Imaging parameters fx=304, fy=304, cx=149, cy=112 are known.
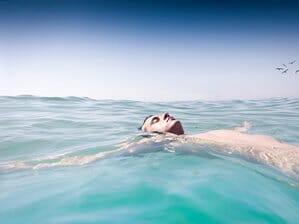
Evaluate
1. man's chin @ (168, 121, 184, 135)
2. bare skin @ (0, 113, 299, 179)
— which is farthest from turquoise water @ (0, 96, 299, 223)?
man's chin @ (168, 121, 184, 135)

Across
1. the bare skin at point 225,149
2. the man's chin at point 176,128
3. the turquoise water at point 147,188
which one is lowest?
the turquoise water at point 147,188

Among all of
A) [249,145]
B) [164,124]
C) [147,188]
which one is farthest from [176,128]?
[147,188]

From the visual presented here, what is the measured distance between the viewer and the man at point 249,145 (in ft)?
14.9

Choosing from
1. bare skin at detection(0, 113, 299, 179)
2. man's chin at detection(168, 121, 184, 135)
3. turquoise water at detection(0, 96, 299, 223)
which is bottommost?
turquoise water at detection(0, 96, 299, 223)

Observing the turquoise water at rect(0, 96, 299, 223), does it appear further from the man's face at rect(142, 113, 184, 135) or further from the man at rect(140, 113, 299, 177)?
the man's face at rect(142, 113, 184, 135)

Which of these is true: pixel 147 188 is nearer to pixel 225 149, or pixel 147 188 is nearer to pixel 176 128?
pixel 225 149

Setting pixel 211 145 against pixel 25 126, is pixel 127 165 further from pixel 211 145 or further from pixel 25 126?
pixel 25 126

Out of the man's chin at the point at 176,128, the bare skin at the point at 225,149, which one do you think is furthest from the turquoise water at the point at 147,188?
the man's chin at the point at 176,128

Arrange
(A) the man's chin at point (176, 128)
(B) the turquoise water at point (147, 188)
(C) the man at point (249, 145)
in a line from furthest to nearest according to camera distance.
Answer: (A) the man's chin at point (176, 128) < (C) the man at point (249, 145) < (B) the turquoise water at point (147, 188)

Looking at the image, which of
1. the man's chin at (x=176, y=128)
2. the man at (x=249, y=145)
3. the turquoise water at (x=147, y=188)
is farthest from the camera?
the man's chin at (x=176, y=128)

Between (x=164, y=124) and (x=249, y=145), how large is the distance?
5.60 feet

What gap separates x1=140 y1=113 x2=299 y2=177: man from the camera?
4.53 meters

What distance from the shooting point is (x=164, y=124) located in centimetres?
607

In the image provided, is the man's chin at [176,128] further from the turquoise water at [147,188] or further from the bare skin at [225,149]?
the turquoise water at [147,188]
